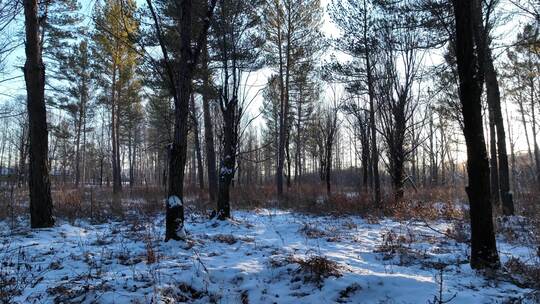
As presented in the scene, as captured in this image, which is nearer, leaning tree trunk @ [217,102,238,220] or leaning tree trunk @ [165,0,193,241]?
leaning tree trunk @ [165,0,193,241]

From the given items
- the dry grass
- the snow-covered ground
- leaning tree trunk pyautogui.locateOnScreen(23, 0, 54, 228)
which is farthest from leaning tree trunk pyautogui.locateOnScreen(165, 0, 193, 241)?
leaning tree trunk pyautogui.locateOnScreen(23, 0, 54, 228)

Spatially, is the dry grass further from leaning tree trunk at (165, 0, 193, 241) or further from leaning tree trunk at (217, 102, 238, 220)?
leaning tree trunk at (217, 102, 238, 220)

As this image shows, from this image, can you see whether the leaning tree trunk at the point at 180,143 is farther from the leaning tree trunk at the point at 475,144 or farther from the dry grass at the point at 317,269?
the leaning tree trunk at the point at 475,144

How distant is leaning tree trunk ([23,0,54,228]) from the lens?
713 centimetres

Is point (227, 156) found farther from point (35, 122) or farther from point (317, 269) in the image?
point (317, 269)

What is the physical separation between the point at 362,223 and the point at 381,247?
3041 millimetres

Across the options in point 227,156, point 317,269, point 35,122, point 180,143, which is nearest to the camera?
point 317,269

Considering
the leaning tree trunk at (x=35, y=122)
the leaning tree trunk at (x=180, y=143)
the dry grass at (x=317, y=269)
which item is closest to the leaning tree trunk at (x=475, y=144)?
the dry grass at (x=317, y=269)

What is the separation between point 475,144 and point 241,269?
3182mm

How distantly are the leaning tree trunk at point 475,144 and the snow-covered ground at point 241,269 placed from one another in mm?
349

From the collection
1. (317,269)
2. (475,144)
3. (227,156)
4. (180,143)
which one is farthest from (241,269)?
(227,156)

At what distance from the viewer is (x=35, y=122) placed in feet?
23.5

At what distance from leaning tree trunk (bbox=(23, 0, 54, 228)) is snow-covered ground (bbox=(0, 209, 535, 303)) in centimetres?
51

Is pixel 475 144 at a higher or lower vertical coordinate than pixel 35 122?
lower
